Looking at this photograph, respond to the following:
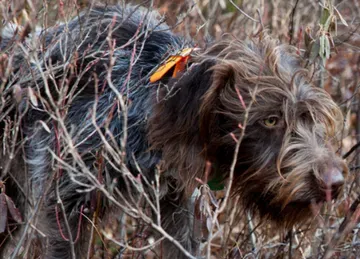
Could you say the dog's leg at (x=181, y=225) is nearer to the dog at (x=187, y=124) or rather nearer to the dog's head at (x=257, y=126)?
the dog at (x=187, y=124)

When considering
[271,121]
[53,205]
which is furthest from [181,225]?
[271,121]

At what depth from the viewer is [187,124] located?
179 inches

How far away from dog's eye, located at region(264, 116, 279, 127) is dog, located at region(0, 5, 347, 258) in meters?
0.01

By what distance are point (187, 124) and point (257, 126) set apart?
1.21 feet

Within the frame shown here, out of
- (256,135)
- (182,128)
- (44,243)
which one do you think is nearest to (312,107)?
(256,135)

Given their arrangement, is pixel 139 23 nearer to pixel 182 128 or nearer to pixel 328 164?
pixel 182 128

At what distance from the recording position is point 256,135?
4441 mm

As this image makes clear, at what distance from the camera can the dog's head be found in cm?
432

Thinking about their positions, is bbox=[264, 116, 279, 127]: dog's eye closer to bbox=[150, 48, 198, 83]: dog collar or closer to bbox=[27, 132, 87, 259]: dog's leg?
bbox=[150, 48, 198, 83]: dog collar

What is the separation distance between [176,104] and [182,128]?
13cm

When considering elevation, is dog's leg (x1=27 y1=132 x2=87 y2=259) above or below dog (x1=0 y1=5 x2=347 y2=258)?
below

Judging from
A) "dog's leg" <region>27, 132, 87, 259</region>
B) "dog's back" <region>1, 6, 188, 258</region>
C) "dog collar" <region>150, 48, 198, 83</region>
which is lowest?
"dog's leg" <region>27, 132, 87, 259</region>

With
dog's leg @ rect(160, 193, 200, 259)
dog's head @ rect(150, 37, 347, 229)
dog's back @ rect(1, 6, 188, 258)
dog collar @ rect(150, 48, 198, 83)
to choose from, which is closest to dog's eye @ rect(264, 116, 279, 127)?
dog's head @ rect(150, 37, 347, 229)

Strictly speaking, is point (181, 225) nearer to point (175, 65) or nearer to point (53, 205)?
point (53, 205)
